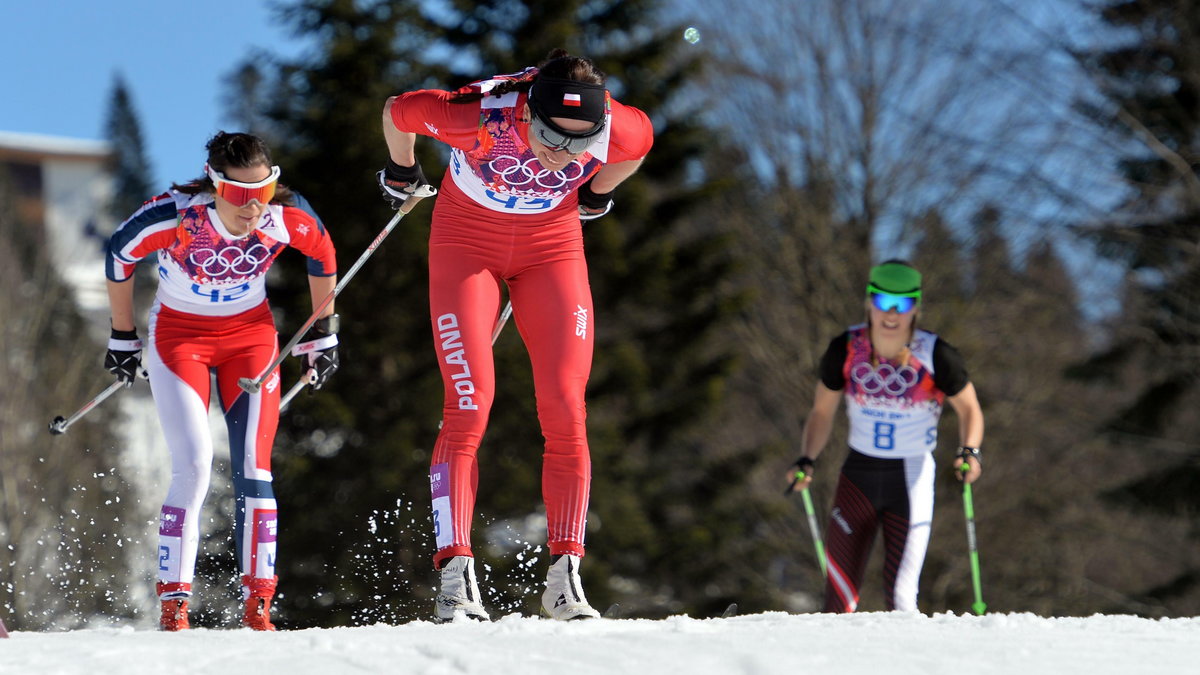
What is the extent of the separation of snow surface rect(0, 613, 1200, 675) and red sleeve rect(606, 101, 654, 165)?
1.51m

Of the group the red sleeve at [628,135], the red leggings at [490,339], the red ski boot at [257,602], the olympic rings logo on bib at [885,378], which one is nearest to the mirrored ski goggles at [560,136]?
the red sleeve at [628,135]

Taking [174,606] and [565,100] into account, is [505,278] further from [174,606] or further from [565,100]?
[174,606]

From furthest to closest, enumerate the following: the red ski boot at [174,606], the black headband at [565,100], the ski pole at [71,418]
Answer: the ski pole at [71,418] → the red ski boot at [174,606] → the black headband at [565,100]

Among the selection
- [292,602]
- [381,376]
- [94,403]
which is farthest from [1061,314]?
[94,403]

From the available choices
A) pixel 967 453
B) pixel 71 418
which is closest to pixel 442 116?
pixel 71 418

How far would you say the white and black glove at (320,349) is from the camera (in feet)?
17.3

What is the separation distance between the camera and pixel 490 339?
177 inches

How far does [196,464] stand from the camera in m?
4.74

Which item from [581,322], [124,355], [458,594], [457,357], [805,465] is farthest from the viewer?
[805,465]

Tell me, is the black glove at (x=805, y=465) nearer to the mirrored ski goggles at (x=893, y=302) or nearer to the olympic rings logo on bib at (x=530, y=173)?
the mirrored ski goggles at (x=893, y=302)

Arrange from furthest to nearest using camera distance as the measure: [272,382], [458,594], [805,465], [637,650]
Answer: [805,465]
[272,382]
[458,594]
[637,650]

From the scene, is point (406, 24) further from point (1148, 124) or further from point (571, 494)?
point (571, 494)

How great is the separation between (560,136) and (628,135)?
322 mm

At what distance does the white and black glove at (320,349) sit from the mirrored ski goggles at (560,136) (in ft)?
4.87
